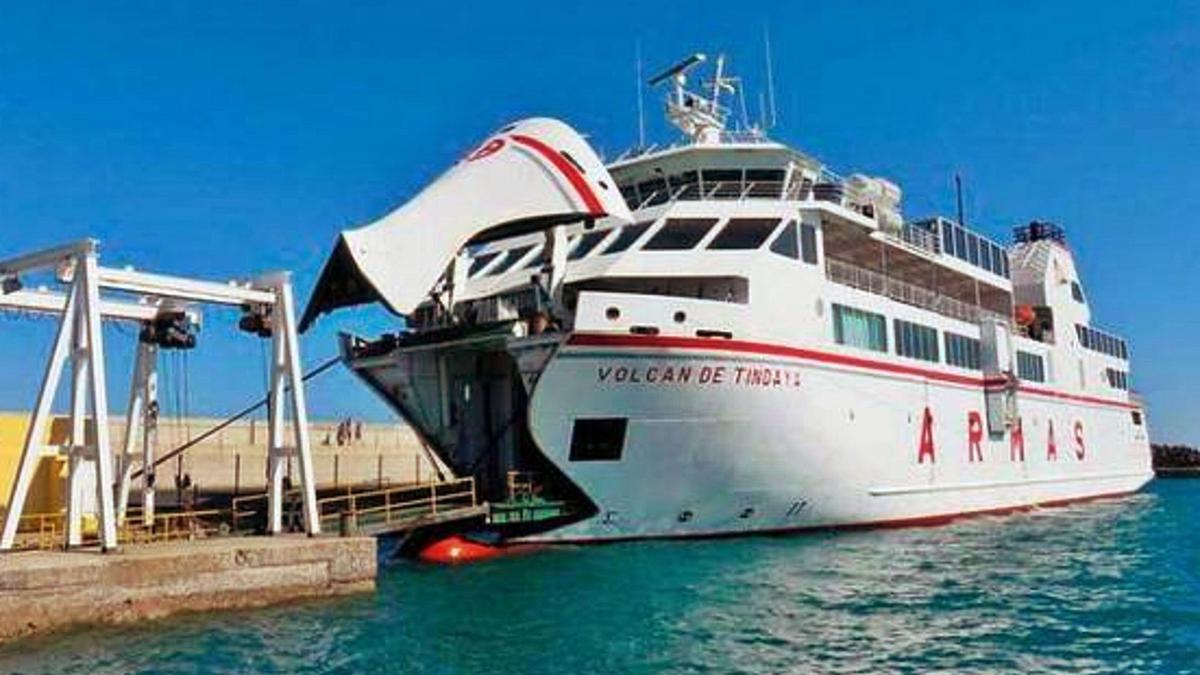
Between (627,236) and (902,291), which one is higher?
(627,236)

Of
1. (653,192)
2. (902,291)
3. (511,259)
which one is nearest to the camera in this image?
Answer: (511,259)

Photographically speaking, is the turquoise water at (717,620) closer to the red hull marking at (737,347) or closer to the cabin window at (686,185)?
the red hull marking at (737,347)

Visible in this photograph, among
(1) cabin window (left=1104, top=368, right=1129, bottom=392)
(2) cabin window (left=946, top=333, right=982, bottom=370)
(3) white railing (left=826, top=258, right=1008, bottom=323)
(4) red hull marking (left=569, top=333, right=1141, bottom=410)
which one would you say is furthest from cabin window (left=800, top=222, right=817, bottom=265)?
(1) cabin window (left=1104, top=368, right=1129, bottom=392)

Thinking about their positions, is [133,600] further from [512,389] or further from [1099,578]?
[1099,578]

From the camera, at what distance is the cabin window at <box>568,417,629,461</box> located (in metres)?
21.4

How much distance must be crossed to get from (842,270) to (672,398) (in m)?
9.03

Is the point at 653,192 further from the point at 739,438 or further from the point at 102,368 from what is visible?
the point at 102,368

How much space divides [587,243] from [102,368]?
12510mm

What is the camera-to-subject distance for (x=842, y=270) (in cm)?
2853

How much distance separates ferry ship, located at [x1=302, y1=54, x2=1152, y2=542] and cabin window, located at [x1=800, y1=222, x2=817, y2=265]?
76 millimetres

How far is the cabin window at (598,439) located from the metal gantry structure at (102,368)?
544 centimetres

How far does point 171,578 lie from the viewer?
15.0 meters

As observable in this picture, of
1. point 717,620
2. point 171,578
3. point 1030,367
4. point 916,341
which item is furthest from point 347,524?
point 1030,367

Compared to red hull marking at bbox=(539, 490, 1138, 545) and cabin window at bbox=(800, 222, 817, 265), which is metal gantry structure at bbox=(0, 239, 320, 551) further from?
cabin window at bbox=(800, 222, 817, 265)
